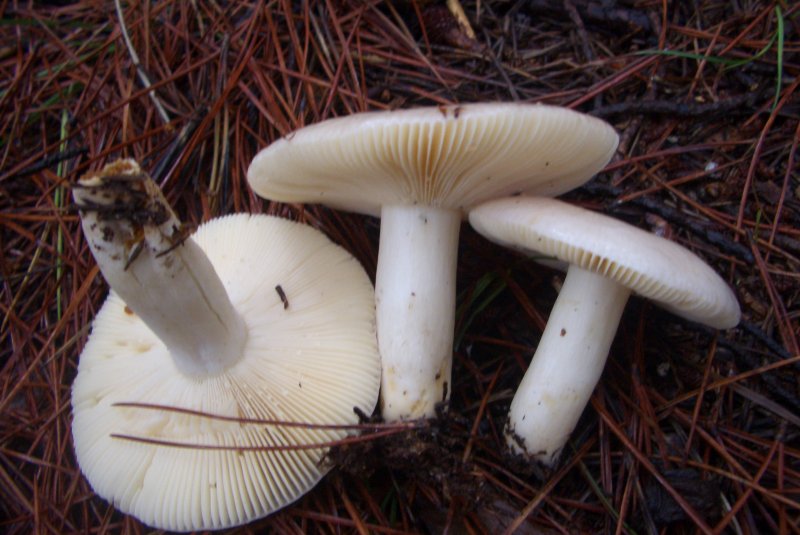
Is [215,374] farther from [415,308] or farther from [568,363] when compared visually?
[568,363]

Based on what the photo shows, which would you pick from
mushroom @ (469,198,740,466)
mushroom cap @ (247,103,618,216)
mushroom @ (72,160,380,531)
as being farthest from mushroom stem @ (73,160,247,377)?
mushroom @ (469,198,740,466)

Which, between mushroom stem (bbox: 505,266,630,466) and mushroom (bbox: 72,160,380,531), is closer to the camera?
mushroom (bbox: 72,160,380,531)

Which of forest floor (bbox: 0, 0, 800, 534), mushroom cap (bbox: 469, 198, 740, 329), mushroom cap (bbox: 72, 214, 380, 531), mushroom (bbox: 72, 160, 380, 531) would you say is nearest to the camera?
mushroom cap (bbox: 469, 198, 740, 329)

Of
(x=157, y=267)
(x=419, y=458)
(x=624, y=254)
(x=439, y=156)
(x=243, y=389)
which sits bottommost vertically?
(x=419, y=458)

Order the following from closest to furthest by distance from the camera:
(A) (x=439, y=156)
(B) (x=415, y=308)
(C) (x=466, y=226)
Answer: (A) (x=439, y=156) < (B) (x=415, y=308) < (C) (x=466, y=226)

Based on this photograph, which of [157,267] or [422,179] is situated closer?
[157,267]

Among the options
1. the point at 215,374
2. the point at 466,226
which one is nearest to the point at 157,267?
the point at 215,374

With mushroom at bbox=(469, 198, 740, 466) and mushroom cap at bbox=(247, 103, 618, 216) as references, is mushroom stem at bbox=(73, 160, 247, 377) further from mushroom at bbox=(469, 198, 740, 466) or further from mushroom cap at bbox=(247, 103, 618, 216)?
mushroom at bbox=(469, 198, 740, 466)
